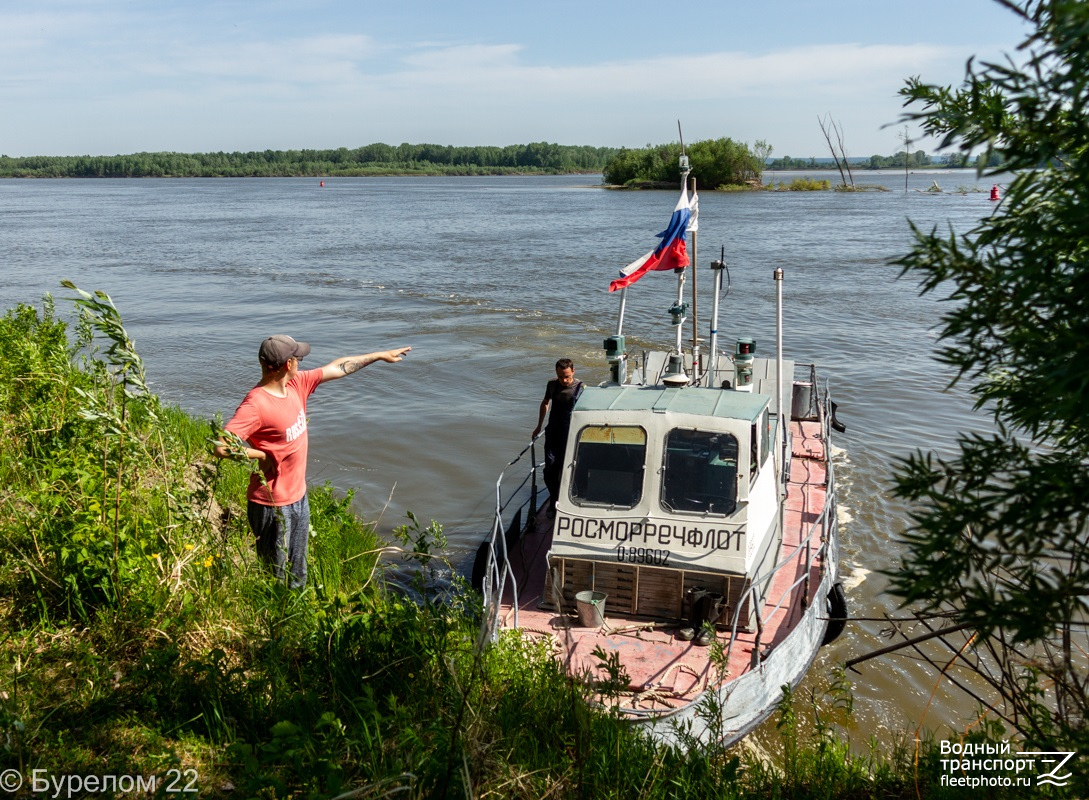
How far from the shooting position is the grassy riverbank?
159 inches

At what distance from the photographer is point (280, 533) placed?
6.28m

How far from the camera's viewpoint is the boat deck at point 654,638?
6.59 metres

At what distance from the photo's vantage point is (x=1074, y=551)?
2.60 meters

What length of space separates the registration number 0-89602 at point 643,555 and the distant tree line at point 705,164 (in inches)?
3323

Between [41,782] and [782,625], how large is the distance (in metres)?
5.90

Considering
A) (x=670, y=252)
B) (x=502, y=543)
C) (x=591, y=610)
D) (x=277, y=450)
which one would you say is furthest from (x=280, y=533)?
(x=670, y=252)

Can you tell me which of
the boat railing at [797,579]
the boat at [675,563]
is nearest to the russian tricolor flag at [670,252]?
the boat at [675,563]

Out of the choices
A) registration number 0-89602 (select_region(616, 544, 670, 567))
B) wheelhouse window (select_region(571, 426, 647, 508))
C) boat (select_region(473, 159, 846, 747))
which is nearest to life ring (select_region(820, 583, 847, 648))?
boat (select_region(473, 159, 846, 747))

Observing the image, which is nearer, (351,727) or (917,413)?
(351,727)

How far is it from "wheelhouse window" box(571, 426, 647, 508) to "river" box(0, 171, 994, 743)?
2.90 m

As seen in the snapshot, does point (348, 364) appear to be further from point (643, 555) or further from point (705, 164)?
point (705, 164)

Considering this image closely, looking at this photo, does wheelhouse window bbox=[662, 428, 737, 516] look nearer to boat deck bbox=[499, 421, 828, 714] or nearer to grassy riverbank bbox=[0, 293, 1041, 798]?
boat deck bbox=[499, 421, 828, 714]

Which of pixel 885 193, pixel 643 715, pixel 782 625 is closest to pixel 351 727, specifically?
pixel 643 715

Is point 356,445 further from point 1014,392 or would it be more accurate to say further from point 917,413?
point 1014,392
